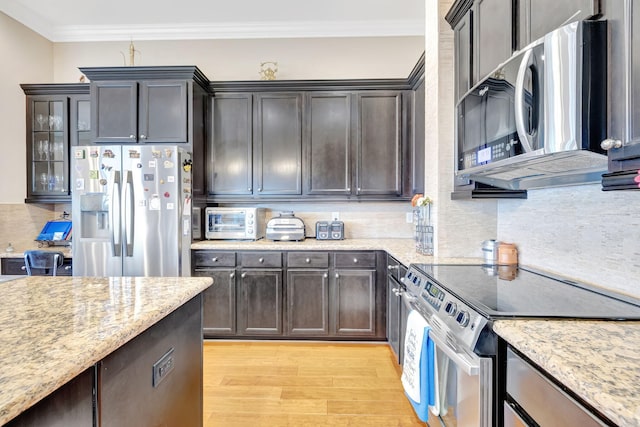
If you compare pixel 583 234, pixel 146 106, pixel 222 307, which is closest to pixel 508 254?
pixel 583 234

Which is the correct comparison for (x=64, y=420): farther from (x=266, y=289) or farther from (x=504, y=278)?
(x=266, y=289)

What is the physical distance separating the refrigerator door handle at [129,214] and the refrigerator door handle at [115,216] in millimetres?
60

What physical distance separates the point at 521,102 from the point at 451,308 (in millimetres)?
849

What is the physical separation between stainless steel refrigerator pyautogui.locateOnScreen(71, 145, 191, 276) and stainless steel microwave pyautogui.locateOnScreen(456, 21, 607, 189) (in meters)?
2.52

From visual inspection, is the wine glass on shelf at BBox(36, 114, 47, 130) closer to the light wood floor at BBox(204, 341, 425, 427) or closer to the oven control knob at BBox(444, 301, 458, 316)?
the light wood floor at BBox(204, 341, 425, 427)

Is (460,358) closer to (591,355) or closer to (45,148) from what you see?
(591,355)

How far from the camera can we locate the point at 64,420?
0.73m

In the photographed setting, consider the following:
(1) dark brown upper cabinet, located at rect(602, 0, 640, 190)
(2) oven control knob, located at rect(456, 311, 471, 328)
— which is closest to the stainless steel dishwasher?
(2) oven control knob, located at rect(456, 311, 471, 328)

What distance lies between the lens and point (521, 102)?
121cm

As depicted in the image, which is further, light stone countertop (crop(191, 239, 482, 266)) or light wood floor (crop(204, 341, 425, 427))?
light stone countertop (crop(191, 239, 482, 266))

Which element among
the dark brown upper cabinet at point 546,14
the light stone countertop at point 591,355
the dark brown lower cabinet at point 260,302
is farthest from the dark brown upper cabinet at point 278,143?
the light stone countertop at point 591,355

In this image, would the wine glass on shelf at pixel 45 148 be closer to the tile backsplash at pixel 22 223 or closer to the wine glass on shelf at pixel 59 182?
the wine glass on shelf at pixel 59 182

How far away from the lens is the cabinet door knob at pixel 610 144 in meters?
0.98

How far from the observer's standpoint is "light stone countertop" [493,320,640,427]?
0.62 metres
